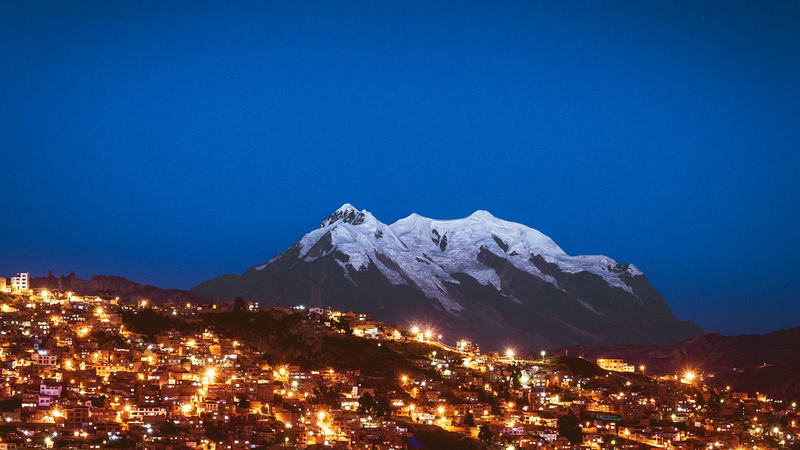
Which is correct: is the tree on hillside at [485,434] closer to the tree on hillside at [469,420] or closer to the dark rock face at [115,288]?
the tree on hillside at [469,420]

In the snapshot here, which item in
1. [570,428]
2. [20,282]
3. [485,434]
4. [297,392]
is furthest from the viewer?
[20,282]

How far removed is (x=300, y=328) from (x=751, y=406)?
42.1 metres

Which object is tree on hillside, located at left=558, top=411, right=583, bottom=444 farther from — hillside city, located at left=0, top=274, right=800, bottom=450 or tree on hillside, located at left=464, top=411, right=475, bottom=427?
tree on hillside, located at left=464, top=411, right=475, bottom=427

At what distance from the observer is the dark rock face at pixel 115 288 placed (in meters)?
93.1

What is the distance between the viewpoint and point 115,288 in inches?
4368

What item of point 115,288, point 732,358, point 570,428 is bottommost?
point 570,428

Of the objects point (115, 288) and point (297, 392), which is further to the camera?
point (115, 288)

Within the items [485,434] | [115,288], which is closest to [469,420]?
[485,434]

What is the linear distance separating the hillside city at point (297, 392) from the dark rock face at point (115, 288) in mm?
7717

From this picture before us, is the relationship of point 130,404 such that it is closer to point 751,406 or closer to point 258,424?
point 258,424

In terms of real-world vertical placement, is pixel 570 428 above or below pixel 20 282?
below

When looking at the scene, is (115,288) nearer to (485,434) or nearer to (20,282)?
(20,282)

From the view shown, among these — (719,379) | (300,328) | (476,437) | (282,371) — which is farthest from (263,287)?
(476,437)

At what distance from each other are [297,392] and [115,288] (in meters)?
53.1
